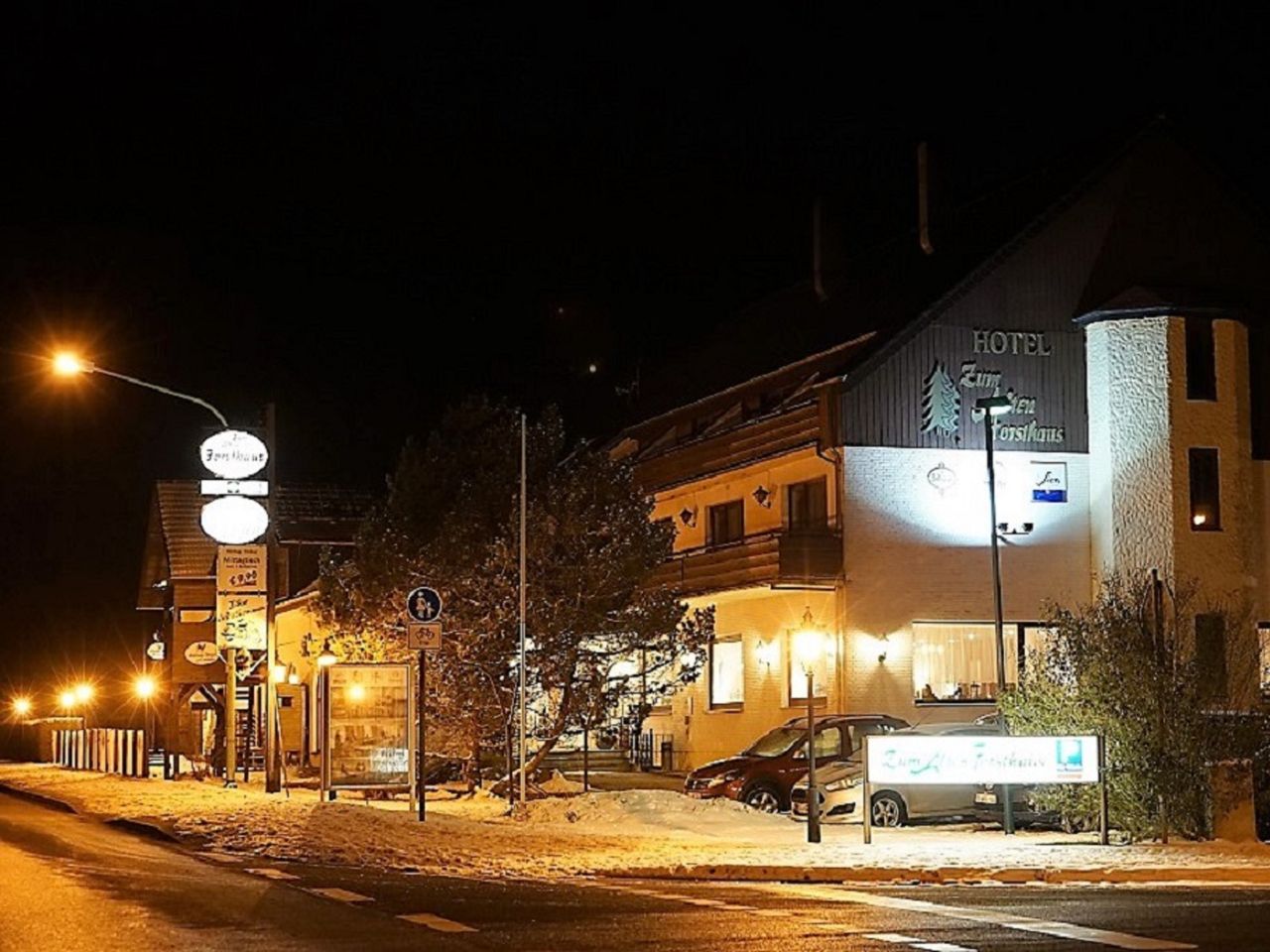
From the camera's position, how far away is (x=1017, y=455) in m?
39.4

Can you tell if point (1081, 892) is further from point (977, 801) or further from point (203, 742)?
point (203, 742)

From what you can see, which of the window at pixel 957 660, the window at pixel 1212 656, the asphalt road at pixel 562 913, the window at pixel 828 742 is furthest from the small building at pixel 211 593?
the asphalt road at pixel 562 913

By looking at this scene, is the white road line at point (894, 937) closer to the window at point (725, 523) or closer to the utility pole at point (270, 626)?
the utility pole at point (270, 626)

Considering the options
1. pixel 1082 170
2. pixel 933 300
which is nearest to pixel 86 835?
pixel 933 300

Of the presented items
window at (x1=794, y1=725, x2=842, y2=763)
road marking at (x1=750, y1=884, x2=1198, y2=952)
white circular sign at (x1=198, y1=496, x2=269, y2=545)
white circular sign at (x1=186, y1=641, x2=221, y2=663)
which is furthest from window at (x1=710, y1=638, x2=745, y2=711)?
road marking at (x1=750, y1=884, x2=1198, y2=952)

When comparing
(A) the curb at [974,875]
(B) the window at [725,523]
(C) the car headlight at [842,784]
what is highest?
(B) the window at [725,523]

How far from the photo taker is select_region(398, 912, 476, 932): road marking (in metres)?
15.1

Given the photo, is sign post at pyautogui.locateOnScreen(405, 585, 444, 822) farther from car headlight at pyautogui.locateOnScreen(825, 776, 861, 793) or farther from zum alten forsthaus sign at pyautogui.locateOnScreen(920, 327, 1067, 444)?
zum alten forsthaus sign at pyautogui.locateOnScreen(920, 327, 1067, 444)

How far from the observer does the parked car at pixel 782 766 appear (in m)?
30.1

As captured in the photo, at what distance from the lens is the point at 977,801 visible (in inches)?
1073

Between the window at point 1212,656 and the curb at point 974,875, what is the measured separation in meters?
3.87

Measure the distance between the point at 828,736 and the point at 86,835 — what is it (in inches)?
428

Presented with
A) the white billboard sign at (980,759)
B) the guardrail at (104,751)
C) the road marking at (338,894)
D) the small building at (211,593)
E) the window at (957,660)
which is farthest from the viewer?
the small building at (211,593)

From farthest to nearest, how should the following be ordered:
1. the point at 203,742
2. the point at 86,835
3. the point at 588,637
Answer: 1. the point at 203,742
2. the point at 588,637
3. the point at 86,835
